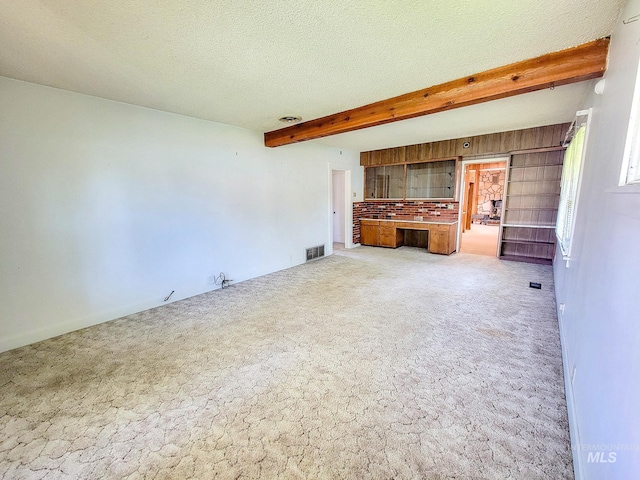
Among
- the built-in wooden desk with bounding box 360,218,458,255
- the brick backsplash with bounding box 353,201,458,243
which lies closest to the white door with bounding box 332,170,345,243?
the brick backsplash with bounding box 353,201,458,243

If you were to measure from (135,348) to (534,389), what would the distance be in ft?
11.2

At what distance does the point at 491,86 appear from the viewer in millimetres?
2352

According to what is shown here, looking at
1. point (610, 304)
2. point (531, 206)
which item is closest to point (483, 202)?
point (531, 206)

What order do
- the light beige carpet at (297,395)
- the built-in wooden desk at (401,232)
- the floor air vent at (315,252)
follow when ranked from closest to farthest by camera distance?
the light beige carpet at (297,395), the floor air vent at (315,252), the built-in wooden desk at (401,232)

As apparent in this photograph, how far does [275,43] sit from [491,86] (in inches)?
77.0

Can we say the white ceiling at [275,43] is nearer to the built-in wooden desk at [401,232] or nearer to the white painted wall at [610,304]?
the white painted wall at [610,304]

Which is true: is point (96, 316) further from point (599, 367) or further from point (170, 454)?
point (599, 367)

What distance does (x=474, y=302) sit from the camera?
3.37 m

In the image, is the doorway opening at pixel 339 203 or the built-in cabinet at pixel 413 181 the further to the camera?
the doorway opening at pixel 339 203

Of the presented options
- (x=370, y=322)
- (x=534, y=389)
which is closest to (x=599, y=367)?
(x=534, y=389)

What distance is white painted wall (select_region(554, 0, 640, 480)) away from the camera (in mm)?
882

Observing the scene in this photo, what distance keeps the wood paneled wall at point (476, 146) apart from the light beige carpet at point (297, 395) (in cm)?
339

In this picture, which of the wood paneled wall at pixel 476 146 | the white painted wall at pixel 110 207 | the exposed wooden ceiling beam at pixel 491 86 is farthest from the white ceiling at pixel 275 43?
the wood paneled wall at pixel 476 146

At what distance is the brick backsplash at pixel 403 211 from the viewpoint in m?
6.30
